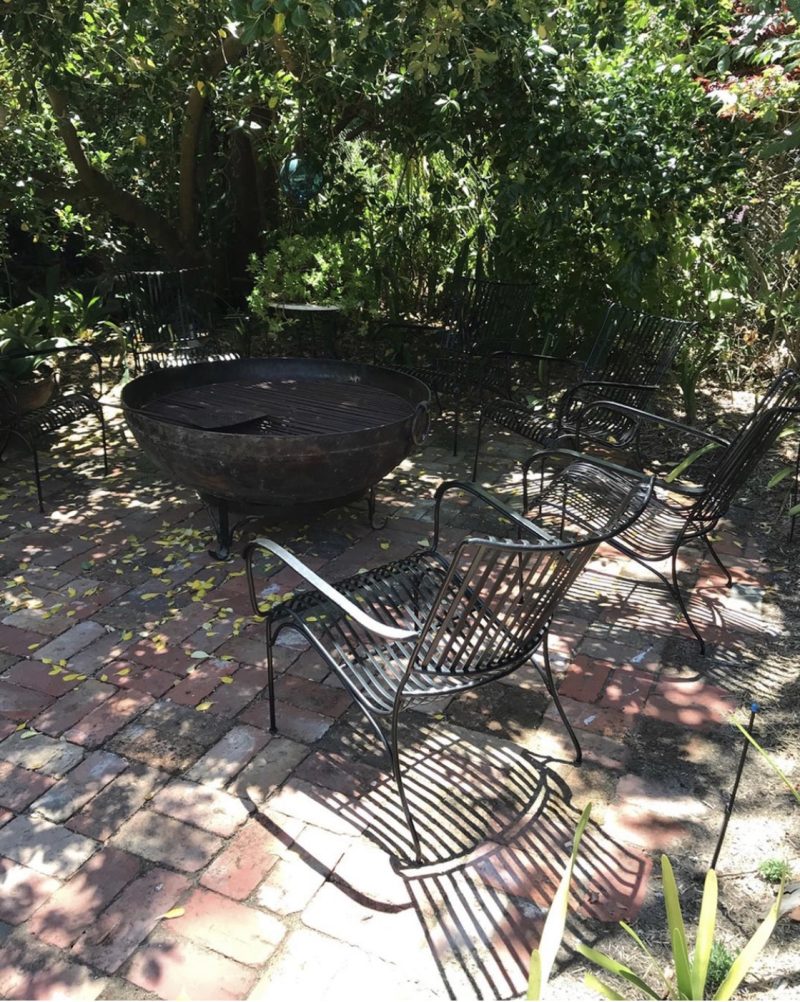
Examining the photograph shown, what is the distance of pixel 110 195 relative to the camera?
7.03m

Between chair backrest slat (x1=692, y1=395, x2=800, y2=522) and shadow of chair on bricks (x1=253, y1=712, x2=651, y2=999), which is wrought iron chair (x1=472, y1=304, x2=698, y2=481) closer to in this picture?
chair backrest slat (x1=692, y1=395, x2=800, y2=522)

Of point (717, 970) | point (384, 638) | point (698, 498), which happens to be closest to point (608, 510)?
point (698, 498)

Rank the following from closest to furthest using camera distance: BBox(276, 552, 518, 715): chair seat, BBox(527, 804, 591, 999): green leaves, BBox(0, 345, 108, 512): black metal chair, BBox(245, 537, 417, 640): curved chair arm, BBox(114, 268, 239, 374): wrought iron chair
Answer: BBox(527, 804, 591, 999): green leaves < BBox(245, 537, 417, 640): curved chair arm < BBox(276, 552, 518, 715): chair seat < BBox(0, 345, 108, 512): black metal chair < BBox(114, 268, 239, 374): wrought iron chair

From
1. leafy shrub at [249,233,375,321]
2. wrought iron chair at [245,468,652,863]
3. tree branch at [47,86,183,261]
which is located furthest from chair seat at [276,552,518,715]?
tree branch at [47,86,183,261]

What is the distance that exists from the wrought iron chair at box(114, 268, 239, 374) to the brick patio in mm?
2355

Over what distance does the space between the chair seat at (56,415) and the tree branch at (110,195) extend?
8.09ft

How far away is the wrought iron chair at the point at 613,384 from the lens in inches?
189

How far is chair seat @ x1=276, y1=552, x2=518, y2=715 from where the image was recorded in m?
2.34

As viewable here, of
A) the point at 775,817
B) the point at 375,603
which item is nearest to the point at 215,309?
the point at 375,603

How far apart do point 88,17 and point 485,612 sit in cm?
505

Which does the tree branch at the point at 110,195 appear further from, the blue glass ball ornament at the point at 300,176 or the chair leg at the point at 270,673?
the chair leg at the point at 270,673

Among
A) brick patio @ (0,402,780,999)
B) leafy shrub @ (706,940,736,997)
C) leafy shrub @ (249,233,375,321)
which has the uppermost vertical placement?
leafy shrub @ (249,233,375,321)

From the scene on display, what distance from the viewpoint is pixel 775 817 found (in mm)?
2410

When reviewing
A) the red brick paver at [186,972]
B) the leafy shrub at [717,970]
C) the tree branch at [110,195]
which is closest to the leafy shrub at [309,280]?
the tree branch at [110,195]
